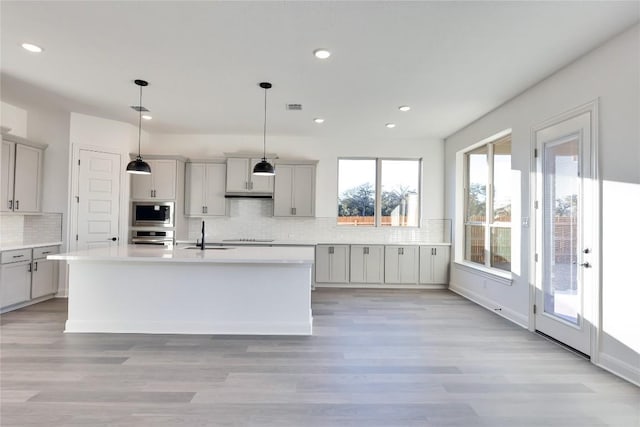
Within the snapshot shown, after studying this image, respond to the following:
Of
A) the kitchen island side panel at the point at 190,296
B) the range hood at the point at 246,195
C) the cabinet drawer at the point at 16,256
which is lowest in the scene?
the kitchen island side panel at the point at 190,296

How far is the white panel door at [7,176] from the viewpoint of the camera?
4.49 metres

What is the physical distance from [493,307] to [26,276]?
6264mm

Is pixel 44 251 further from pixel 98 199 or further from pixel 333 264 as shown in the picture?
pixel 333 264

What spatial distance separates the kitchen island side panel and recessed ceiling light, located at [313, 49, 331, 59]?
6.88 ft

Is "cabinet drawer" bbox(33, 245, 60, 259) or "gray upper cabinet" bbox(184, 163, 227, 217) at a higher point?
"gray upper cabinet" bbox(184, 163, 227, 217)

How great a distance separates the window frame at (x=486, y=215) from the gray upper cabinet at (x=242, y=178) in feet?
11.4

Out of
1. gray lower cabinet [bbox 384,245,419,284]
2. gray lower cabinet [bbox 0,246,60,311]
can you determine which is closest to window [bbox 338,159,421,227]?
gray lower cabinet [bbox 384,245,419,284]

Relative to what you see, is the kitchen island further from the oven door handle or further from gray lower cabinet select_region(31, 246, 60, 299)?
the oven door handle

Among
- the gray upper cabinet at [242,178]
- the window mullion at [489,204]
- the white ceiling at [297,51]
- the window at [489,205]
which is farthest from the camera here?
the gray upper cabinet at [242,178]

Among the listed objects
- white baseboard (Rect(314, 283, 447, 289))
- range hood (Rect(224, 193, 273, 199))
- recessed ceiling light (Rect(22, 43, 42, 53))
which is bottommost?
white baseboard (Rect(314, 283, 447, 289))

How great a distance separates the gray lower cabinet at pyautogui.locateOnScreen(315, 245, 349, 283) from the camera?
6215 mm

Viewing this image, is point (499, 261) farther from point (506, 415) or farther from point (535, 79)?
point (506, 415)

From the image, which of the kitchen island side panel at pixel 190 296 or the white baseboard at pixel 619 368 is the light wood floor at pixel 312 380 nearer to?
the white baseboard at pixel 619 368

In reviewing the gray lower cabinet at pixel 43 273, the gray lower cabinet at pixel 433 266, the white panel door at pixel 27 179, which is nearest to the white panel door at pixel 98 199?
the gray lower cabinet at pixel 43 273
